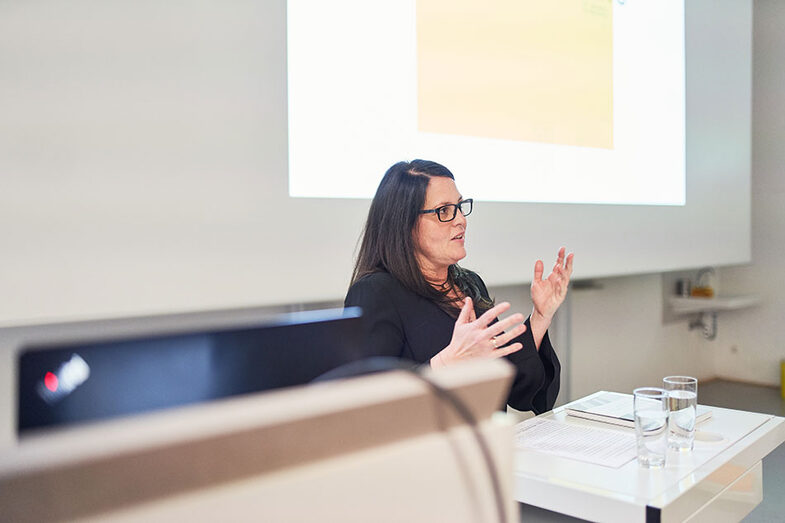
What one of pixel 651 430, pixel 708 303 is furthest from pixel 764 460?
pixel 651 430

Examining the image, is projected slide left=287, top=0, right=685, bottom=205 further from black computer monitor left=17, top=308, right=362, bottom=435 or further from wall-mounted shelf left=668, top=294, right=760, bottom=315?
black computer monitor left=17, top=308, right=362, bottom=435

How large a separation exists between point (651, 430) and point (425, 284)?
75 cm

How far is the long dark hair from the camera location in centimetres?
186

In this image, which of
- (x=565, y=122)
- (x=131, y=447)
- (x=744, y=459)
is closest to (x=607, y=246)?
(x=565, y=122)

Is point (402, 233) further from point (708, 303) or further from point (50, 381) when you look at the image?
point (708, 303)

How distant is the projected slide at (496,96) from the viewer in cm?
228

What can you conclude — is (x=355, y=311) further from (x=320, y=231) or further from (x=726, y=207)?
(x=726, y=207)

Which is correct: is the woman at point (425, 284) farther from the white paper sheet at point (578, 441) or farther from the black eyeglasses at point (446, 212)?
the white paper sheet at point (578, 441)

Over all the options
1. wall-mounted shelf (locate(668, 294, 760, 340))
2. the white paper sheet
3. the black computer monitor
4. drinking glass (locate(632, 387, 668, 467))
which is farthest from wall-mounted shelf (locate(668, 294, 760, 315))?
the black computer monitor

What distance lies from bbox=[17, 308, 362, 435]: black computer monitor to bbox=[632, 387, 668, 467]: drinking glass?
858 mm

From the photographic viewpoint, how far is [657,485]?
1.20m

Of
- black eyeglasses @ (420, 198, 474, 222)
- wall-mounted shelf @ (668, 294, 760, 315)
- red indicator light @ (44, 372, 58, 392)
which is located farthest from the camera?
wall-mounted shelf @ (668, 294, 760, 315)

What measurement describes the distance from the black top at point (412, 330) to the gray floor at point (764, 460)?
0.52 m

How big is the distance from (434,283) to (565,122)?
1.55 m
